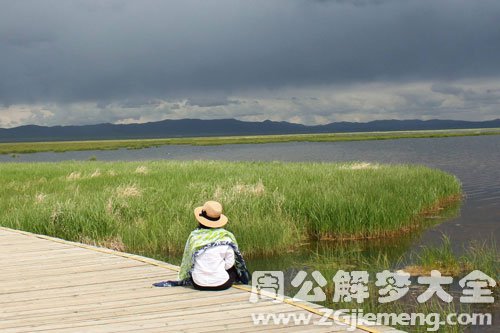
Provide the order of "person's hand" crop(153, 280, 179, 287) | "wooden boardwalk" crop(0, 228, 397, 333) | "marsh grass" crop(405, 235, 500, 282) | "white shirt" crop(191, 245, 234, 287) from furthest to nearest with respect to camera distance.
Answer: "marsh grass" crop(405, 235, 500, 282), "person's hand" crop(153, 280, 179, 287), "white shirt" crop(191, 245, 234, 287), "wooden boardwalk" crop(0, 228, 397, 333)

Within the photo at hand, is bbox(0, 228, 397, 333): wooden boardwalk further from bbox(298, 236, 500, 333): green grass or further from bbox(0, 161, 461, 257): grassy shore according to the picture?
bbox(0, 161, 461, 257): grassy shore

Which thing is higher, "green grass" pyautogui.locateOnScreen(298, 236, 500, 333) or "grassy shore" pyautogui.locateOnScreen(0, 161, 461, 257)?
"grassy shore" pyautogui.locateOnScreen(0, 161, 461, 257)

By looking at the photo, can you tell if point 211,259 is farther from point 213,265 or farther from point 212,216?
point 212,216

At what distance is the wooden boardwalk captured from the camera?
19.0ft

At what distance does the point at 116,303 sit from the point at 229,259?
1.58m

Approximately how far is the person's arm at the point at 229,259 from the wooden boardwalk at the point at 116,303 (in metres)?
0.32

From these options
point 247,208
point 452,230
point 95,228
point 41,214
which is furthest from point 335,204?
point 41,214

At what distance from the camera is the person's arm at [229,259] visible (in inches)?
285

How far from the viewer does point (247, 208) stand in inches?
603

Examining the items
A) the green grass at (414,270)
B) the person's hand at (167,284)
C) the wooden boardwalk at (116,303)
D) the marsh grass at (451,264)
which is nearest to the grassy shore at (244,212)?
the green grass at (414,270)

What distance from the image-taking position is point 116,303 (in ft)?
21.8

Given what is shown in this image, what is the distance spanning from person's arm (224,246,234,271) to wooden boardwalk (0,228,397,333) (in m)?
0.32

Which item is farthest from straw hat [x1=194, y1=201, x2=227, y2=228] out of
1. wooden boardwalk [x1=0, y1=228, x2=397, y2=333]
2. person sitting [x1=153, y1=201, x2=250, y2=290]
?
wooden boardwalk [x1=0, y1=228, x2=397, y2=333]

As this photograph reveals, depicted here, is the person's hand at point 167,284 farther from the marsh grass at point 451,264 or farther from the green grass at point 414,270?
the marsh grass at point 451,264
